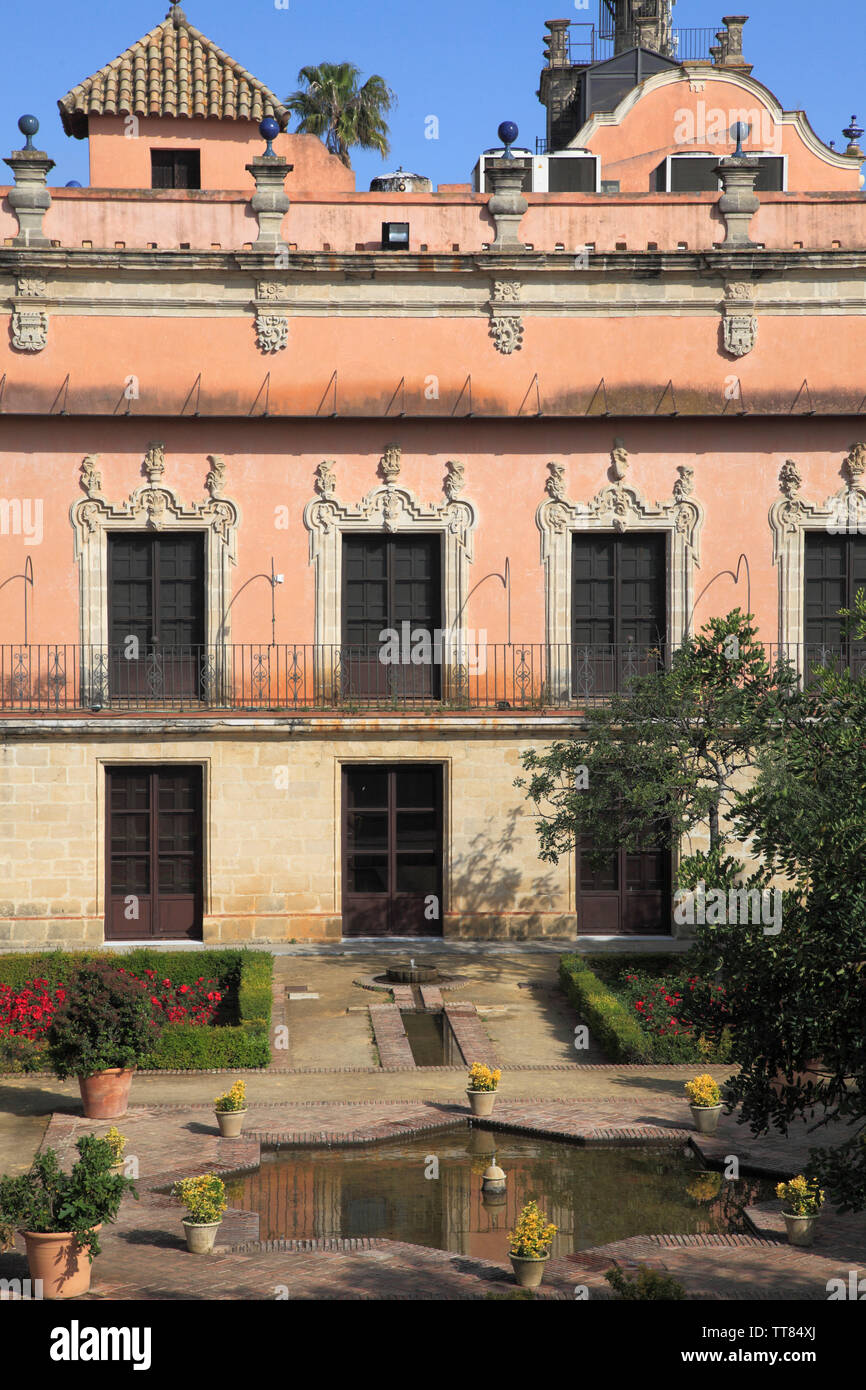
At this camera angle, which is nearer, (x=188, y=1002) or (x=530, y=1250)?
(x=530, y=1250)

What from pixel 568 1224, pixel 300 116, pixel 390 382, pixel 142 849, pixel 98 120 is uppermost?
pixel 300 116

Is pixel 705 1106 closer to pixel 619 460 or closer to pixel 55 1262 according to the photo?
pixel 55 1262

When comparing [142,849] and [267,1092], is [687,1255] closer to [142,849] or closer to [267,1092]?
[267,1092]

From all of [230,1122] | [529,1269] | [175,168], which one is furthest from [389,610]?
[529,1269]

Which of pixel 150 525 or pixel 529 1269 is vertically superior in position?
pixel 150 525

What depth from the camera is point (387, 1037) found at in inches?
741

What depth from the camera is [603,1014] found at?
61.5 feet

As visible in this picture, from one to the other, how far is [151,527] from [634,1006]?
11.2 metres

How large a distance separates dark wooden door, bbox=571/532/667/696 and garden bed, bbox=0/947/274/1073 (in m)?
7.61

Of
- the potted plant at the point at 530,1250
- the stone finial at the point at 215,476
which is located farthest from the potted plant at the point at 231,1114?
the stone finial at the point at 215,476

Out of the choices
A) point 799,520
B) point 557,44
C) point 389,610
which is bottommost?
point 389,610

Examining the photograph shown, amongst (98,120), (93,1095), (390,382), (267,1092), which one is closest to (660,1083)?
(267,1092)

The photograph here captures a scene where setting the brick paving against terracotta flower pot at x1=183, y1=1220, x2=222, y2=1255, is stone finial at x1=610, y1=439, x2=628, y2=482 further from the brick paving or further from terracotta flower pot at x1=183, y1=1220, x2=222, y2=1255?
terracotta flower pot at x1=183, y1=1220, x2=222, y2=1255
